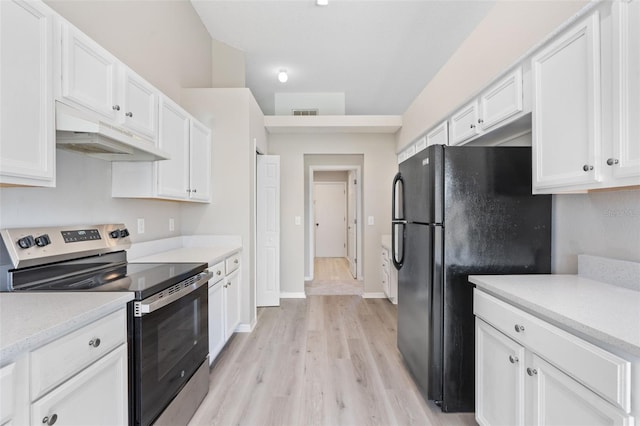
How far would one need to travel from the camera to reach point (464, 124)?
2295mm

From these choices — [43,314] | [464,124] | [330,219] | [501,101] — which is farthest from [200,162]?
[330,219]

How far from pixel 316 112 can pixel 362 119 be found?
3.49ft

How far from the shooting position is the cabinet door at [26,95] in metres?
1.01

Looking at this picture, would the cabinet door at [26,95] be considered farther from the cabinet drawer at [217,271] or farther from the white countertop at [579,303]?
the white countertop at [579,303]

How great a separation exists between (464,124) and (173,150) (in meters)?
2.33

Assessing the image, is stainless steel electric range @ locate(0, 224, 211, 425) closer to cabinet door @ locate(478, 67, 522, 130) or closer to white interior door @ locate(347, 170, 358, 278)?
cabinet door @ locate(478, 67, 522, 130)

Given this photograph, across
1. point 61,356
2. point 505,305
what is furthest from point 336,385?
point 61,356

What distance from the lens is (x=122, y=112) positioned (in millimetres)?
1646

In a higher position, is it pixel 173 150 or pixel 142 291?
pixel 173 150

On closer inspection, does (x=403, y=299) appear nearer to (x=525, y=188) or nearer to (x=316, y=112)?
(x=525, y=188)

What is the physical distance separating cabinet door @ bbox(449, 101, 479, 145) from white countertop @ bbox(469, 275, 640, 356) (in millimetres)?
1153

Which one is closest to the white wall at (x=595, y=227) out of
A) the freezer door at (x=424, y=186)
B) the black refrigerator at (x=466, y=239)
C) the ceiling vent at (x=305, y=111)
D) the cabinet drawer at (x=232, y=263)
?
the black refrigerator at (x=466, y=239)

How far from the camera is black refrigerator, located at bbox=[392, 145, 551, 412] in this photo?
66.9 inches

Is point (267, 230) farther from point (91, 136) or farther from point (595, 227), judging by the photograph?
point (595, 227)
